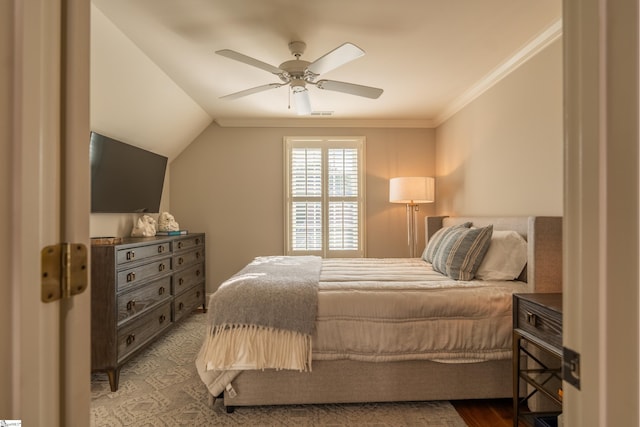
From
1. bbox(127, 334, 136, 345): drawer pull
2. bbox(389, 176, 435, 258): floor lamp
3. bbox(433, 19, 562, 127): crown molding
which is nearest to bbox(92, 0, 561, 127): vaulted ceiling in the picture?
bbox(433, 19, 562, 127): crown molding

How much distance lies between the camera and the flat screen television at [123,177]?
9.70 ft

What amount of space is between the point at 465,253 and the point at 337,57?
1634mm

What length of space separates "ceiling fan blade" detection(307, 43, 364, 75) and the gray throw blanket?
1515mm

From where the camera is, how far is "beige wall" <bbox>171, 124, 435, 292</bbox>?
15.6 ft

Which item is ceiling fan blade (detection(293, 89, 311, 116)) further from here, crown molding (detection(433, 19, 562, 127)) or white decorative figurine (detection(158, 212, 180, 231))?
white decorative figurine (detection(158, 212, 180, 231))

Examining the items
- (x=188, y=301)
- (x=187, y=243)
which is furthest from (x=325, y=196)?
(x=188, y=301)

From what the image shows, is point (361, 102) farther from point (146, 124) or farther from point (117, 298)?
point (117, 298)

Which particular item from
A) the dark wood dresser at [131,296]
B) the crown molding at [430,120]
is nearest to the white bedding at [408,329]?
the dark wood dresser at [131,296]

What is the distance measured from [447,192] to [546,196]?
73.2 inches

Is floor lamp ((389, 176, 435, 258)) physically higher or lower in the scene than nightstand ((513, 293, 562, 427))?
higher

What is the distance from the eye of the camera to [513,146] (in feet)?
9.84

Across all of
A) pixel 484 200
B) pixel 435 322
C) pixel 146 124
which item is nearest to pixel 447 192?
pixel 484 200

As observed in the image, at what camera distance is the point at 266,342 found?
79.4 inches

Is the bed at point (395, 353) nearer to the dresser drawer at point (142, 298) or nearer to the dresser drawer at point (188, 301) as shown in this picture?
the dresser drawer at point (142, 298)
